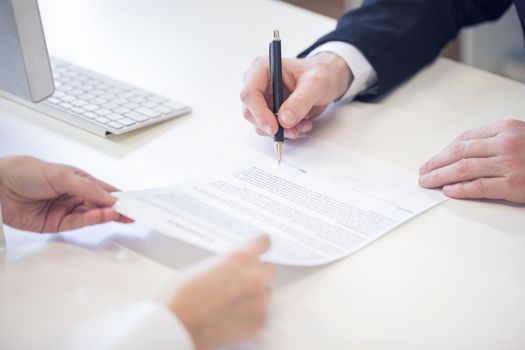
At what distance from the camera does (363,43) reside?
123 cm

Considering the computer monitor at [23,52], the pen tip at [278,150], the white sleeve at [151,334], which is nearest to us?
the white sleeve at [151,334]

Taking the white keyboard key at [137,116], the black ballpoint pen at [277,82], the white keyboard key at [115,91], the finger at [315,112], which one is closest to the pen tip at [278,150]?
the black ballpoint pen at [277,82]

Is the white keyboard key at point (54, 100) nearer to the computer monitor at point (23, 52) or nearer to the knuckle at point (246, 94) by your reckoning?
the computer monitor at point (23, 52)

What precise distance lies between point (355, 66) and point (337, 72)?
0.06 metres

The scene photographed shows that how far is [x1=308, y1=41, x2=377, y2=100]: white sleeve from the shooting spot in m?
1.20

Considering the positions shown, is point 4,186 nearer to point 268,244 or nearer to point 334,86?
point 268,244

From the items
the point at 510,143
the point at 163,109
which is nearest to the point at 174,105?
the point at 163,109

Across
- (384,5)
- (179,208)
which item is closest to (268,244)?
(179,208)

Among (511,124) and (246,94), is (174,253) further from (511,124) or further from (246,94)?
(511,124)

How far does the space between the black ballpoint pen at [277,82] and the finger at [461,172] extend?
0.71 ft

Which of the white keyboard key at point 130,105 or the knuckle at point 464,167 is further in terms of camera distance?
the white keyboard key at point 130,105

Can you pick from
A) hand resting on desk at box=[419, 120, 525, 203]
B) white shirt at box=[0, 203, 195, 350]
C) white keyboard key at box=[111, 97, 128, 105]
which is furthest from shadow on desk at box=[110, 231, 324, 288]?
white keyboard key at box=[111, 97, 128, 105]

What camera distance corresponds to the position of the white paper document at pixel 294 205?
0.81 meters

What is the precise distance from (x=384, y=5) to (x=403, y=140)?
34cm
